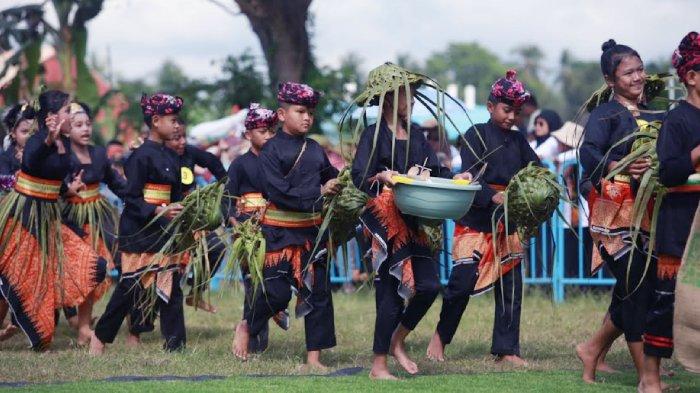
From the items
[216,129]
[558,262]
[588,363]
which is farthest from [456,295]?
[216,129]

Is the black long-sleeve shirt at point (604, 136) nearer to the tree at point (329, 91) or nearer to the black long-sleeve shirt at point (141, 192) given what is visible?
the black long-sleeve shirt at point (141, 192)

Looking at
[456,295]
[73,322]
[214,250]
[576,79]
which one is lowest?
[73,322]

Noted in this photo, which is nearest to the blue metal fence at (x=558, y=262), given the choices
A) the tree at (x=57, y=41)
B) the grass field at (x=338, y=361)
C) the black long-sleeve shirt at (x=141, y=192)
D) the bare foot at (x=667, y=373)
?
the grass field at (x=338, y=361)

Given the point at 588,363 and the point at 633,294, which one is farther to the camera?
the point at 588,363

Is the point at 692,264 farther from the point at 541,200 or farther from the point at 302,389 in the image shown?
the point at 302,389

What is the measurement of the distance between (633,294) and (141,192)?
375cm

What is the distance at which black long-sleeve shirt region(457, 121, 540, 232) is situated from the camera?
774cm

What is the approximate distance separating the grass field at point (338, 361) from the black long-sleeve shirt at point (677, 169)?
1060 millimetres

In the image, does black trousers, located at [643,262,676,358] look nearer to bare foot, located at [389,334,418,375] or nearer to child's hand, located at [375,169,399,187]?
child's hand, located at [375,169,399,187]

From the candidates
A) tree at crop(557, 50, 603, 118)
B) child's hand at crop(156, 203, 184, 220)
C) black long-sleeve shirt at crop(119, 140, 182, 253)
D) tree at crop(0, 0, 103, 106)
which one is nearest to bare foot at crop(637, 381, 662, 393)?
child's hand at crop(156, 203, 184, 220)

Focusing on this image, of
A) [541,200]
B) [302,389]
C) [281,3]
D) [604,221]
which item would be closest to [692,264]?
[604,221]

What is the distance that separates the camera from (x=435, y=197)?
6379 mm

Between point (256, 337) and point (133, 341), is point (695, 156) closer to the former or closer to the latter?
point (256, 337)

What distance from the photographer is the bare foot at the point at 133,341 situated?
900 centimetres
